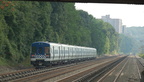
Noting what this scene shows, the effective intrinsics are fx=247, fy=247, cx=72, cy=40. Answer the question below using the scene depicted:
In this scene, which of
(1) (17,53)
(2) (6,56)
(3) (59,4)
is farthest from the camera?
(3) (59,4)

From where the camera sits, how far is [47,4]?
156 ft

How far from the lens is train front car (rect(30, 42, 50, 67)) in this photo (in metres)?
29.2

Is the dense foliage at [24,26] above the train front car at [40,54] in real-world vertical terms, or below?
above

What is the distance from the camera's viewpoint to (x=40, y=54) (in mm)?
29578

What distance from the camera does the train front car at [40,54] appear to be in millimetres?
29172

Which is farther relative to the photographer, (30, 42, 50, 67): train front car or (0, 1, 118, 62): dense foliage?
(0, 1, 118, 62): dense foliage

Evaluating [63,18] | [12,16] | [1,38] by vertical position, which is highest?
[63,18]

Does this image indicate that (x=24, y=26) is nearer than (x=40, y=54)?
No

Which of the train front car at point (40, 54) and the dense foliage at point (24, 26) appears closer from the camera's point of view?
the train front car at point (40, 54)

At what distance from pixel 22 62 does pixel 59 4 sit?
26033mm

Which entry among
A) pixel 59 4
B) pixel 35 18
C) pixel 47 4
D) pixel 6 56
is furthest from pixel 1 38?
pixel 59 4

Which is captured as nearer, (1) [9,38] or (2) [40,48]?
(2) [40,48]

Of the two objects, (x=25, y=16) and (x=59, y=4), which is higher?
(x=59, y=4)

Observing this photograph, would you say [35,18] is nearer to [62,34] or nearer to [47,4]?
[47,4]
